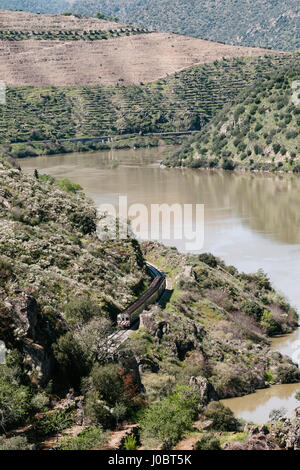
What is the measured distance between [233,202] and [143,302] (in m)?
44.9

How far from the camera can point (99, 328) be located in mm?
25375

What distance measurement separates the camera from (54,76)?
584 feet

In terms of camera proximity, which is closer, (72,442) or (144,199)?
(72,442)

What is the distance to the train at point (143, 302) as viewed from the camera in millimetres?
→ 29641

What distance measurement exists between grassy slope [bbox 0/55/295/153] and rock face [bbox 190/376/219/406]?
377 ft

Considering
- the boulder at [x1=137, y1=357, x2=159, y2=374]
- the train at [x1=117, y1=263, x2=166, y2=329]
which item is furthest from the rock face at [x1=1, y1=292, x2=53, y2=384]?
the train at [x1=117, y1=263, x2=166, y2=329]

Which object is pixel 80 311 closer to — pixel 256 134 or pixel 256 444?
pixel 256 444

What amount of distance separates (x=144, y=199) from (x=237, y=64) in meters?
103

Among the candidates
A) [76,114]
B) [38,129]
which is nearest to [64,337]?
[38,129]

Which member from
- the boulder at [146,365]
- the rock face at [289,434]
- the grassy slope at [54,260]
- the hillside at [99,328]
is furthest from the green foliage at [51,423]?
the boulder at [146,365]

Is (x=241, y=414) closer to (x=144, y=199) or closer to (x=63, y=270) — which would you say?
(x=63, y=270)

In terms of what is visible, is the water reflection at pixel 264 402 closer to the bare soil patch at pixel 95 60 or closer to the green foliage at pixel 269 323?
the green foliage at pixel 269 323

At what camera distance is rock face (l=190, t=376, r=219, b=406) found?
2423 cm

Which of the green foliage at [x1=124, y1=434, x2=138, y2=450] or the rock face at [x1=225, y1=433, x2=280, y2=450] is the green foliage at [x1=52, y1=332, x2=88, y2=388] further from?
the rock face at [x1=225, y1=433, x2=280, y2=450]
